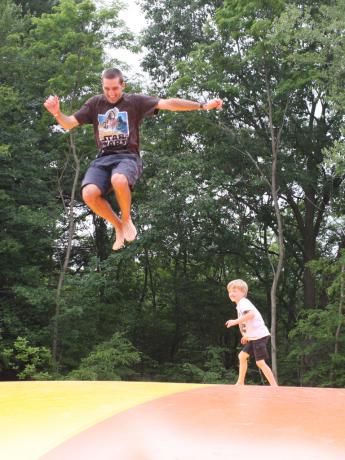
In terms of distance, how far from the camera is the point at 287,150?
14.6 meters

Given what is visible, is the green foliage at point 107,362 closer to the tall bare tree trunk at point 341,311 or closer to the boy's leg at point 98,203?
the tall bare tree trunk at point 341,311

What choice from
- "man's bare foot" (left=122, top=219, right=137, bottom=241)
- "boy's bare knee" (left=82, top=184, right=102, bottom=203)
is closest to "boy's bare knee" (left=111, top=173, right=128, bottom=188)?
"boy's bare knee" (left=82, top=184, right=102, bottom=203)

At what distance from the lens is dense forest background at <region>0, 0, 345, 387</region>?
40.0 ft

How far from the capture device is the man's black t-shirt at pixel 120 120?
4.20 metres

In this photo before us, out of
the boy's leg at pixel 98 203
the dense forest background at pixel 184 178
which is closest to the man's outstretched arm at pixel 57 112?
the boy's leg at pixel 98 203

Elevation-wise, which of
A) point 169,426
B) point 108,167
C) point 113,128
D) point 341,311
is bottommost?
point 169,426

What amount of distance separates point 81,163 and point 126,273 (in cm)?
434

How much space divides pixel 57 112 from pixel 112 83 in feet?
1.51

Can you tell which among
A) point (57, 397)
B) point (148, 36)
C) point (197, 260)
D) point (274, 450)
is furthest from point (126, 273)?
point (274, 450)

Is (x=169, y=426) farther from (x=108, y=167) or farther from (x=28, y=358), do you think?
(x=28, y=358)

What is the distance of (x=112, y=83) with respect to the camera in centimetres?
406

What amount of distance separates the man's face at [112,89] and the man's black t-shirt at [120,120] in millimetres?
45

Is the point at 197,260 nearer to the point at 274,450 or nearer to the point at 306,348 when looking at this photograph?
the point at 306,348

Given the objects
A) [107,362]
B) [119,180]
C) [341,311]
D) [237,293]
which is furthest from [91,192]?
[341,311]
